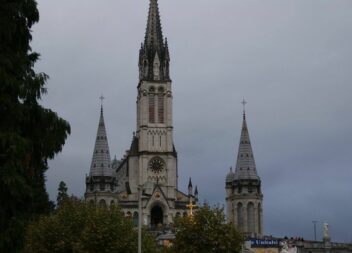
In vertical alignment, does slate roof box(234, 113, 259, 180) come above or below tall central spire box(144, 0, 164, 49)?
below

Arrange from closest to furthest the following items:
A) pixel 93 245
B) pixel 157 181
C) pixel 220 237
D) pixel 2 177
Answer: pixel 2 177, pixel 93 245, pixel 220 237, pixel 157 181

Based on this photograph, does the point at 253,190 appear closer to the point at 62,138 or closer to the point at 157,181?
the point at 157,181

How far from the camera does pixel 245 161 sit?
136125mm

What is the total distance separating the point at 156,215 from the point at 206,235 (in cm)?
8006

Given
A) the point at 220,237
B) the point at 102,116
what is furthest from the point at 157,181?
the point at 220,237

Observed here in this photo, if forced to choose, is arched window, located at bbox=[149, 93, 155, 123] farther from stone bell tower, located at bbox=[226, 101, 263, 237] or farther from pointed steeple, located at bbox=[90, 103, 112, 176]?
stone bell tower, located at bbox=[226, 101, 263, 237]

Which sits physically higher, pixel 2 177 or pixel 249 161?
pixel 249 161

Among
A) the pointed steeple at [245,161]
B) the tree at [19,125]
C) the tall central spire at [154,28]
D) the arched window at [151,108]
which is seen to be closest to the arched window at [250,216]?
the pointed steeple at [245,161]

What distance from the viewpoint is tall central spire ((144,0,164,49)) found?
140 meters

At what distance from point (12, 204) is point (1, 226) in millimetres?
845

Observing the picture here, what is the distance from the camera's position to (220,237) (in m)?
53.7

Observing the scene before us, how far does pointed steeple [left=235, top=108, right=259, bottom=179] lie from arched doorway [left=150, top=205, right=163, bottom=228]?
15.6m

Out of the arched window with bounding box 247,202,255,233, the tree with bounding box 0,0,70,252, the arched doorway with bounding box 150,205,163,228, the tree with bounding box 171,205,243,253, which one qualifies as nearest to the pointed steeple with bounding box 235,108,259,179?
the arched window with bounding box 247,202,255,233

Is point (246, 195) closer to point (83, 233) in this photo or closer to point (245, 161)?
point (245, 161)
